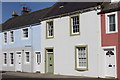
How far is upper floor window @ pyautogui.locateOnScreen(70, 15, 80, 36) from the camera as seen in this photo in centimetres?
2317

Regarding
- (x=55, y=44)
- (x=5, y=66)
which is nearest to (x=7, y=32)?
(x=5, y=66)

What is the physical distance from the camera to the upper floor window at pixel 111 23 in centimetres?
Answer: 2008

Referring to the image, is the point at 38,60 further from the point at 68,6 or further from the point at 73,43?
the point at 68,6

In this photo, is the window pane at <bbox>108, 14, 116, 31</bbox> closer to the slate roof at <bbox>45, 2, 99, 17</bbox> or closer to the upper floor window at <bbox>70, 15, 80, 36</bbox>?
the slate roof at <bbox>45, 2, 99, 17</bbox>

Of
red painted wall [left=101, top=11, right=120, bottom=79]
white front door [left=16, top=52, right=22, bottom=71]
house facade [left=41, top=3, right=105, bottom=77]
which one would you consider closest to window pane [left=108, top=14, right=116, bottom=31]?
red painted wall [left=101, top=11, right=120, bottom=79]

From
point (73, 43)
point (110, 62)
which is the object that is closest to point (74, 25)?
point (73, 43)

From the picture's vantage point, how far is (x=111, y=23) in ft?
66.9

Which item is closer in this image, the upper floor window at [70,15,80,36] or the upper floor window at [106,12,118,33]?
the upper floor window at [106,12,118,33]

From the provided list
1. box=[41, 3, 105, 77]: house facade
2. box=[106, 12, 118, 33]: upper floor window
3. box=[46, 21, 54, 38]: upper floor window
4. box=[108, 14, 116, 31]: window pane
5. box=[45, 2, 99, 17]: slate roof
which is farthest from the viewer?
box=[46, 21, 54, 38]: upper floor window

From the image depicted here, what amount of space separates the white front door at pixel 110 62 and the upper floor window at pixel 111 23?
58.3 inches

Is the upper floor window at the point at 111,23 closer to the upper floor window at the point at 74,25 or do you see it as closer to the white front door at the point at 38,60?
the upper floor window at the point at 74,25

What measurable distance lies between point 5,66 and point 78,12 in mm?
15323

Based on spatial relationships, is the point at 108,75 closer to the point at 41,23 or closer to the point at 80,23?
the point at 80,23

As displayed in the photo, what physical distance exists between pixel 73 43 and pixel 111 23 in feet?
14.2
